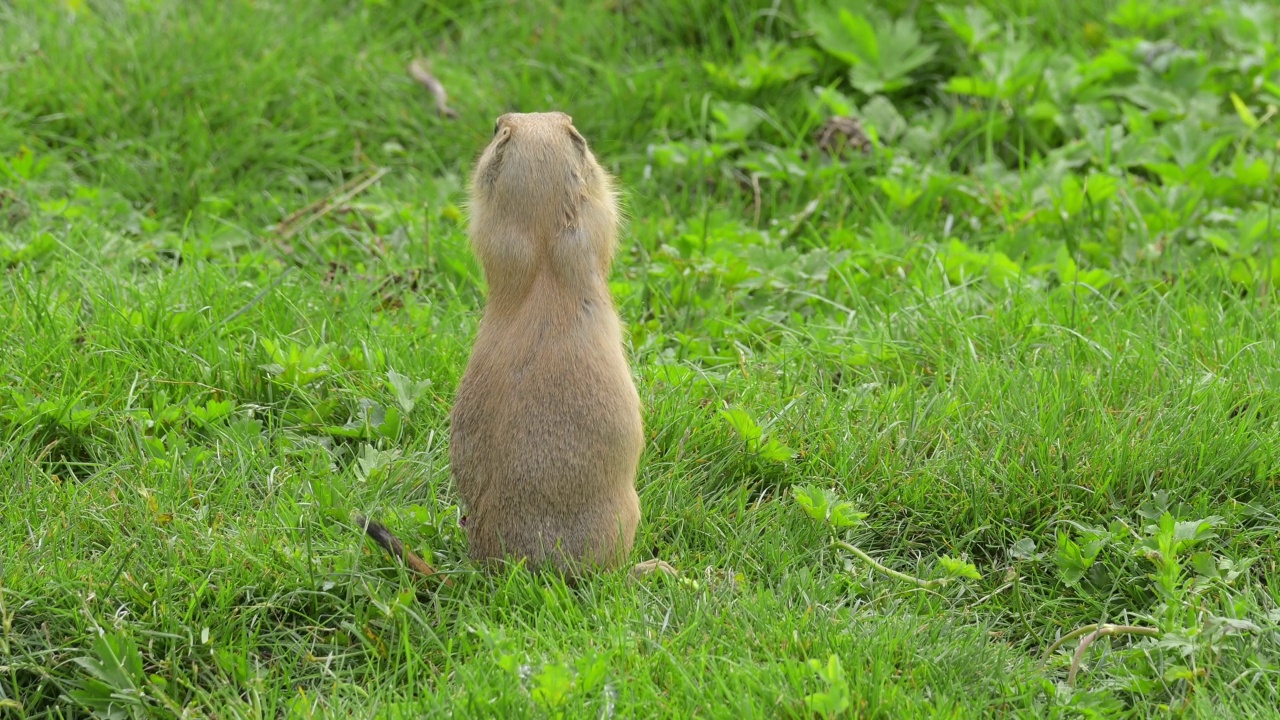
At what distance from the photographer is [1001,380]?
3988 mm

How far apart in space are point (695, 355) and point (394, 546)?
4.69 ft

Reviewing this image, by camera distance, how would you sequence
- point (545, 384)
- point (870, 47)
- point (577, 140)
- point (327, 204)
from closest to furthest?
point (545, 384) → point (577, 140) → point (327, 204) → point (870, 47)

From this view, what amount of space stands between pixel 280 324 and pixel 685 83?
93.5 inches

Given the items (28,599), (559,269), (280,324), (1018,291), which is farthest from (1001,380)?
(28,599)

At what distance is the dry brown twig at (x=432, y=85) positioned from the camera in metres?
5.83

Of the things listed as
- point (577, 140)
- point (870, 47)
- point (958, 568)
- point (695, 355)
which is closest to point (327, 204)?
point (695, 355)

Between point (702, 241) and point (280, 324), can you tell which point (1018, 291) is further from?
point (280, 324)

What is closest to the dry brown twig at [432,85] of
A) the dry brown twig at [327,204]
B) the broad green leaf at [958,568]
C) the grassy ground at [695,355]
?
the grassy ground at [695,355]

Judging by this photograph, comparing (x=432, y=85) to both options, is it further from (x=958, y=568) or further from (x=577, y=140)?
(x=958, y=568)

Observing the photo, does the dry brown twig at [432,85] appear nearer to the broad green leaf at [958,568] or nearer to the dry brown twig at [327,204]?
the dry brown twig at [327,204]

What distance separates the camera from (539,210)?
316cm

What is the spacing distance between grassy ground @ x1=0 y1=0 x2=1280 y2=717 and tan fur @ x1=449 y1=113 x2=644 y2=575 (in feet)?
0.50

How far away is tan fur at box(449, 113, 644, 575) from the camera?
306 cm

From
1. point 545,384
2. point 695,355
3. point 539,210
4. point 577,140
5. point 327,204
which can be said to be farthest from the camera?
point 327,204
